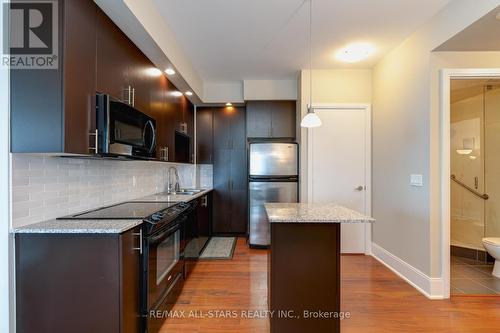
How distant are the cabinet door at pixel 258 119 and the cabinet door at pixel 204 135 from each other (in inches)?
30.2

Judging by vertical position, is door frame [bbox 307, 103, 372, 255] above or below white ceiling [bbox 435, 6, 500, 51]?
below

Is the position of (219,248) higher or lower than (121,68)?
lower

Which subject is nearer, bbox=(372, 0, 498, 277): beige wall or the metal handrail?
bbox=(372, 0, 498, 277): beige wall

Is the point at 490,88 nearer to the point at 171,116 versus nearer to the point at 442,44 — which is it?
the point at 442,44

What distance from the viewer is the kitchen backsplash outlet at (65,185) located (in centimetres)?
159

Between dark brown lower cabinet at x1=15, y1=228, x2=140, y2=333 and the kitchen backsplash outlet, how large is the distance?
23 cm

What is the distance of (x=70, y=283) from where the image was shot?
1.55 metres

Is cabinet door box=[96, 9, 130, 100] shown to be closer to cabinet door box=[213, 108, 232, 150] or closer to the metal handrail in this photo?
cabinet door box=[213, 108, 232, 150]

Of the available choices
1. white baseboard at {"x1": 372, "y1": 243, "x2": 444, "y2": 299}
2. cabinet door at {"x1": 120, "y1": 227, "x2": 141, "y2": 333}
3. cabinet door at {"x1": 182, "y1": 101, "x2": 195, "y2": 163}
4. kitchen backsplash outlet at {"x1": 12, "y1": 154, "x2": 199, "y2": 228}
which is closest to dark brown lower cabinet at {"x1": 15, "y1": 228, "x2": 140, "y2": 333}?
cabinet door at {"x1": 120, "y1": 227, "x2": 141, "y2": 333}

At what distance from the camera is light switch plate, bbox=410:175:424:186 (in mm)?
2734

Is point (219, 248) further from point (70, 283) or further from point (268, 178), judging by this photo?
point (70, 283)

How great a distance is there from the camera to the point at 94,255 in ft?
5.12

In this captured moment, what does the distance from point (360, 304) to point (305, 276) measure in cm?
99

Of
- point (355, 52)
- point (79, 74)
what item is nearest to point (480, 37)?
point (355, 52)
